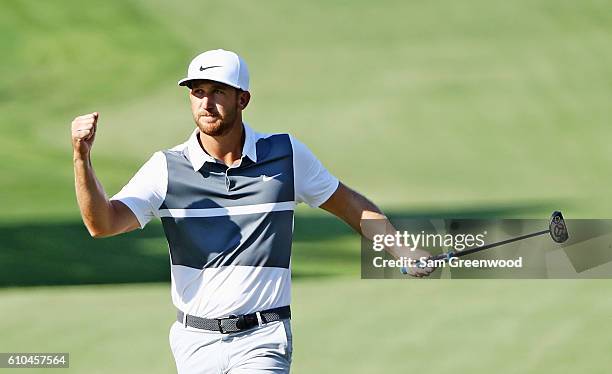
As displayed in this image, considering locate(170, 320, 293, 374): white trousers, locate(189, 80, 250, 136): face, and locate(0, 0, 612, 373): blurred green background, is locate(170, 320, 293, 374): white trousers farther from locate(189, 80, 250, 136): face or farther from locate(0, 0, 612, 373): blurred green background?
locate(0, 0, 612, 373): blurred green background

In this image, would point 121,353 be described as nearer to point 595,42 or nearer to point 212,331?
point 212,331

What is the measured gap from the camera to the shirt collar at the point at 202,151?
269 inches

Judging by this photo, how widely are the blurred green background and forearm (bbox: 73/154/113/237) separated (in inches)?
144

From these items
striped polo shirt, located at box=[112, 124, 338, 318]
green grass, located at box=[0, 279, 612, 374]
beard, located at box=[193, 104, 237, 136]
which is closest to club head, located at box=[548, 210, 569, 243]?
green grass, located at box=[0, 279, 612, 374]

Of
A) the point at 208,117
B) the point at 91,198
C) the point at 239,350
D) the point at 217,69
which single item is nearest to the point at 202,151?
the point at 208,117

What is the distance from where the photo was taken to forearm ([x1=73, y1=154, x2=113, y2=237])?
6.22 metres

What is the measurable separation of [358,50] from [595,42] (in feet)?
8.42

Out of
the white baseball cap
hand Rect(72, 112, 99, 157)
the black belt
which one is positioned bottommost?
the black belt

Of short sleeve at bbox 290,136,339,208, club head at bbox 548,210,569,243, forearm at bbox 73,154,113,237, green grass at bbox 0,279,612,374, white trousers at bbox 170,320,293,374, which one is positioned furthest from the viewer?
green grass at bbox 0,279,612,374

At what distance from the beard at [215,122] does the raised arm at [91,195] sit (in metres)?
0.52

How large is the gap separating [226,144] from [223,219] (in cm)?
37

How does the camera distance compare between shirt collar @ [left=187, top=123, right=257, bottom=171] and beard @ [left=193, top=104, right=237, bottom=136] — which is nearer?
beard @ [left=193, top=104, right=237, bottom=136]

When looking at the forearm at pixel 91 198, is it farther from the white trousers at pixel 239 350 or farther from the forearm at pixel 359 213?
the forearm at pixel 359 213

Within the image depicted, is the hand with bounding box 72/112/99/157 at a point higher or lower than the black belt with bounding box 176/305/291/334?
higher
